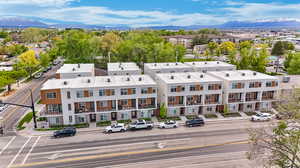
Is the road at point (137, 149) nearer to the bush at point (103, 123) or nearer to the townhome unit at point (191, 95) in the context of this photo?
the bush at point (103, 123)

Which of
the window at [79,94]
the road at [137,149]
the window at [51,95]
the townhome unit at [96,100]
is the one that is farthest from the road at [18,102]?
the window at [79,94]

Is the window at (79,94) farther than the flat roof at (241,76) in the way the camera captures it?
No

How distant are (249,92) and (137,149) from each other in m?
28.9

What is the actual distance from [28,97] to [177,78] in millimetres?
40134

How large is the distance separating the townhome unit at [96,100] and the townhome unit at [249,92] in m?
16.3

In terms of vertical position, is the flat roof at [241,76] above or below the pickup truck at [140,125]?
above

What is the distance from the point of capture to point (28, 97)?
57656 millimetres

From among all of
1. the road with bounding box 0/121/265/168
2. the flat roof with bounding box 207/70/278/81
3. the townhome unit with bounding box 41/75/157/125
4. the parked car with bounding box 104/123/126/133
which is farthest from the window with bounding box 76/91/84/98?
the flat roof with bounding box 207/70/278/81

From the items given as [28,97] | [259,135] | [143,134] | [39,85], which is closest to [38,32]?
[39,85]

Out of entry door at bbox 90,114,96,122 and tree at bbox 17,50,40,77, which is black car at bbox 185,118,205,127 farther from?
tree at bbox 17,50,40,77

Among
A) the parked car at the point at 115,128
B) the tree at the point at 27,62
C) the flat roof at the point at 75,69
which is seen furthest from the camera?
the tree at the point at 27,62

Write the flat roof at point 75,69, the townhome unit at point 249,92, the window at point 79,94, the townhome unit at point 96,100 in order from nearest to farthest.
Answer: the townhome unit at point 96,100
the window at point 79,94
the townhome unit at point 249,92
the flat roof at point 75,69

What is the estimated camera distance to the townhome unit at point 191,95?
43875mm

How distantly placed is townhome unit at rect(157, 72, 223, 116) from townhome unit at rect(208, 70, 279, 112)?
2078 millimetres
